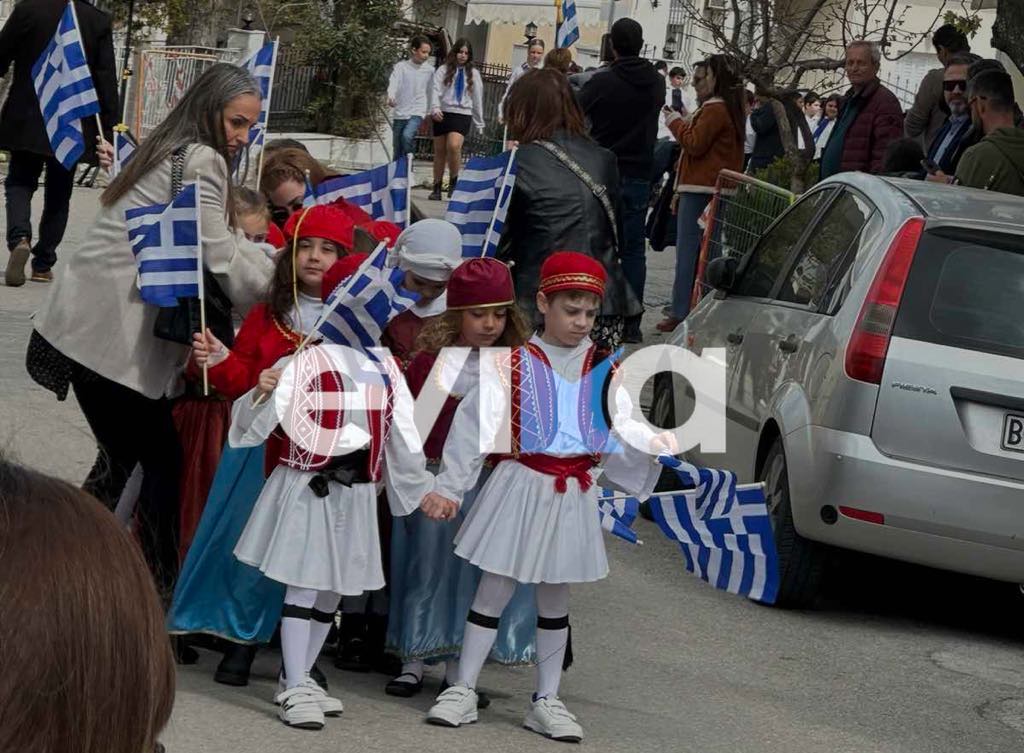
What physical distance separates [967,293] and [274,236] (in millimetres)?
2460

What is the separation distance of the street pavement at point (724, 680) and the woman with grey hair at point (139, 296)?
0.70 metres

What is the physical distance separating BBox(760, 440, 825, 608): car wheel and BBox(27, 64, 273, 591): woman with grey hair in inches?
Answer: 89.1

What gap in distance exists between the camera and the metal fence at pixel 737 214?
1183 cm

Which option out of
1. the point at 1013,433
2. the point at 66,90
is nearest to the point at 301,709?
the point at 1013,433

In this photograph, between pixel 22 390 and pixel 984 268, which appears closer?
pixel 984 268

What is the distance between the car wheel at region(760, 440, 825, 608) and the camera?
712 centimetres

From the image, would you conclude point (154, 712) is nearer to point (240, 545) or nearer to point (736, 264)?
point (240, 545)

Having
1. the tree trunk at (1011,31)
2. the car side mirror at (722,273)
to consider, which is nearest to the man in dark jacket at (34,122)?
the car side mirror at (722,273)

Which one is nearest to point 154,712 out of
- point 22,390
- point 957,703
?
point 957,703

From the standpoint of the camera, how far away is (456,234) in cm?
619

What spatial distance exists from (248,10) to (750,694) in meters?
25.9

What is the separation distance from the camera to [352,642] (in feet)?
20.1

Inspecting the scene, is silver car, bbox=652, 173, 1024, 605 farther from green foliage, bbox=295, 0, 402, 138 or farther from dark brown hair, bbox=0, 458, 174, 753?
green foliage, bbox=295, 0, 402, 138

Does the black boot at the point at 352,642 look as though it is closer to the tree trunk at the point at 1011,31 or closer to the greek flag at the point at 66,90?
the greek flag at the point at 66,90
